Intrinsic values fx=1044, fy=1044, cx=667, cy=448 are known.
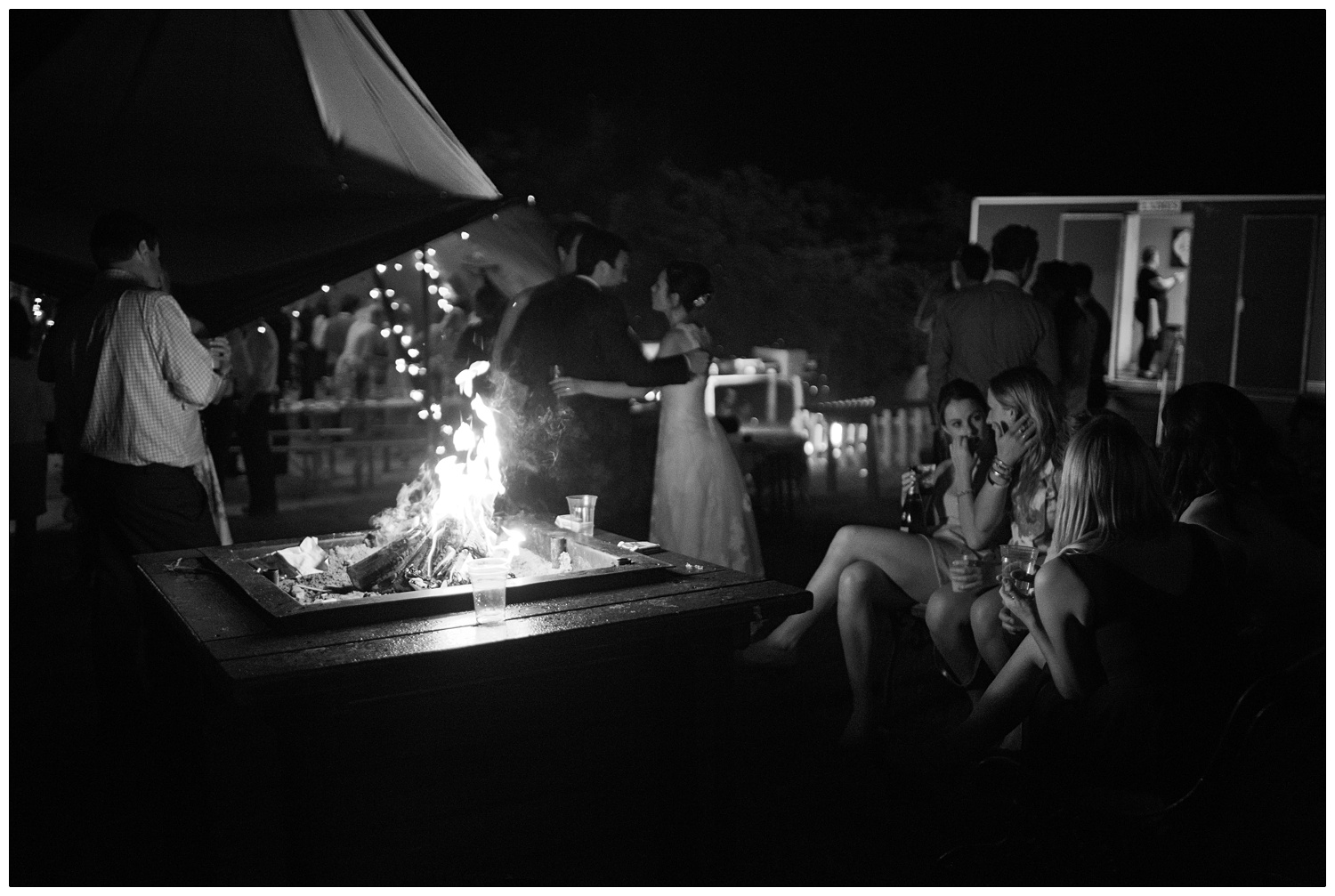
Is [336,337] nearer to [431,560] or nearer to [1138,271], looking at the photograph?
[1138,271]

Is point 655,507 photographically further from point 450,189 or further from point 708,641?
point 708,641

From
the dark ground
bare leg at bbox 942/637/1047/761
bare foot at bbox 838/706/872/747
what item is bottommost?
the dark ground

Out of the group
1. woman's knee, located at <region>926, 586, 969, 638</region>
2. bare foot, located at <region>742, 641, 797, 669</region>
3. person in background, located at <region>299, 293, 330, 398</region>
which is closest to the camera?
woman's knee, located at <region>926, 586, 969, 638</region>

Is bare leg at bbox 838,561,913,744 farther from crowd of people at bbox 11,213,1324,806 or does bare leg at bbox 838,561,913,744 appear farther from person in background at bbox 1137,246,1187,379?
person in background at bbox 1137,246,1187,379

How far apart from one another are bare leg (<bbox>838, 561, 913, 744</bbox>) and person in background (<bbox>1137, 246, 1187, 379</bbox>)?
22.7ft

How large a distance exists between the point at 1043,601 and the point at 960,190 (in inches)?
680

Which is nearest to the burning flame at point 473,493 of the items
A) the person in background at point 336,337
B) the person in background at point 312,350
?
the person in background at point 312,350

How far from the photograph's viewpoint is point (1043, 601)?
2.31 m

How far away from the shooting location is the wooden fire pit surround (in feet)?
6.77

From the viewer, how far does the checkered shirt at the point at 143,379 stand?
11.3 ft

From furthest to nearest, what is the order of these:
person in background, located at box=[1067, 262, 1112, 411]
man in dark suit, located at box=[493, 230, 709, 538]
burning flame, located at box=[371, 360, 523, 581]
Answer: person in background, located at box=[1067, 262, 1112, 411]
man in dark suit, located at box=[493, 230, 709, 538]
burning flame, located at box=[371, 360, 523, 581]

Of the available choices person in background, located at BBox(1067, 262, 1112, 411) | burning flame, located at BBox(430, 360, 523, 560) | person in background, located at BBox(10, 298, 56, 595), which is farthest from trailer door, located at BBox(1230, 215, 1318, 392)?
person in background, located at BBox(10, 298, 56, 595)

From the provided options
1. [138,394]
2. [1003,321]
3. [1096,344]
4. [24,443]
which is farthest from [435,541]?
[1096,344]

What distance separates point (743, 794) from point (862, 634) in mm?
649
